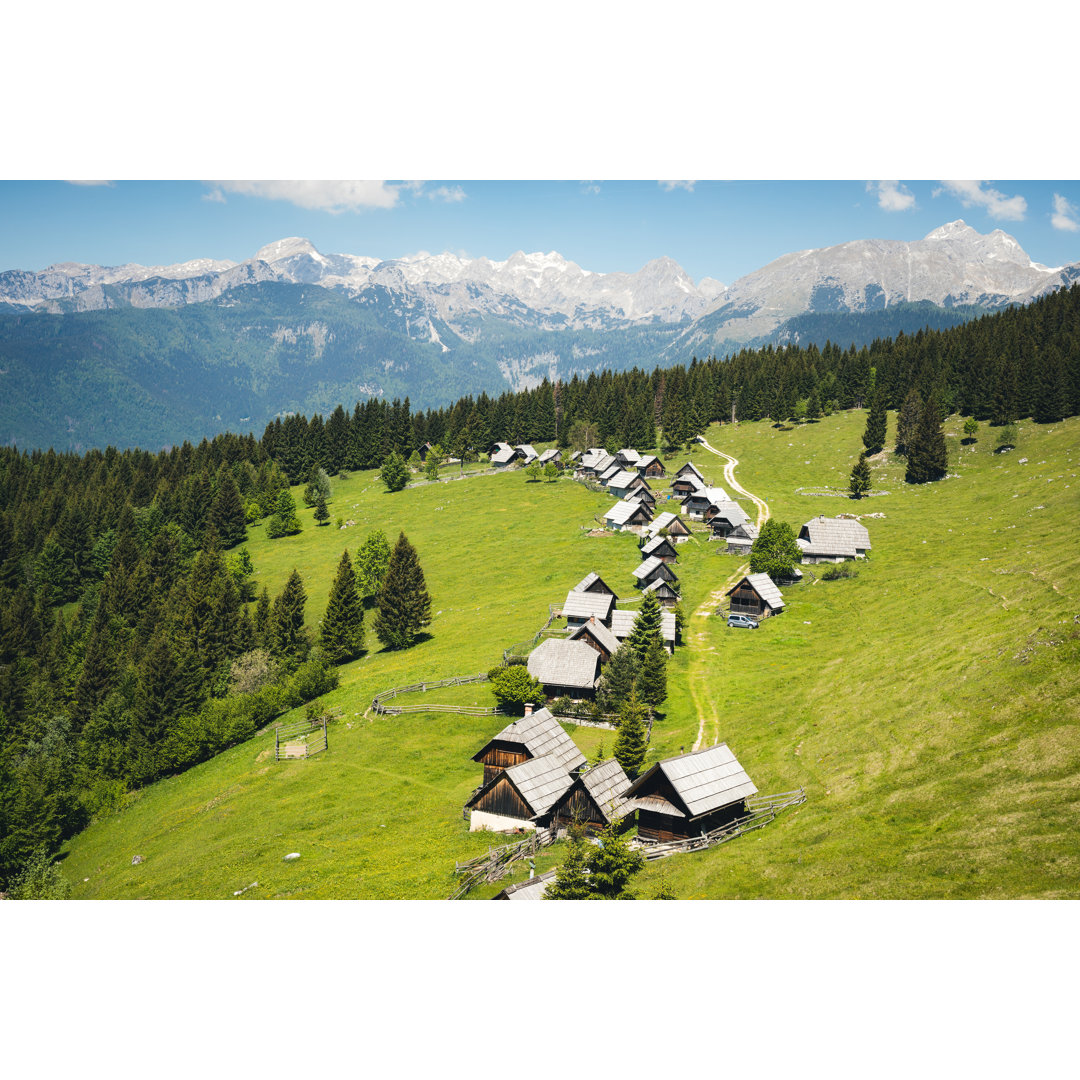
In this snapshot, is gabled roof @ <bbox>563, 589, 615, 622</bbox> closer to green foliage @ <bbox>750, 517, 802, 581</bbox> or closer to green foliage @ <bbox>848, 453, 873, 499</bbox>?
green foliage @ <bbox>750, 517, 802, 581</bbox>

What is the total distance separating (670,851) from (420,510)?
327ft

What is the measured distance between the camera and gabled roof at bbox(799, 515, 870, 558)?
85312 mm

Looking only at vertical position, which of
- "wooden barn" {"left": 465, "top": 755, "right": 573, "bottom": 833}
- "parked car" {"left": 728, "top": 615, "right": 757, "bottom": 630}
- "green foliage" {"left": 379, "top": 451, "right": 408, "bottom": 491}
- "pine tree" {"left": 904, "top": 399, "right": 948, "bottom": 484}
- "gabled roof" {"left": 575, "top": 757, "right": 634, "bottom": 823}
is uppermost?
"pine tree" {"left": 904, "top": 399, "right": 948, "bottom": 484}

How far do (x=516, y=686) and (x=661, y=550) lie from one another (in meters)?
39.5

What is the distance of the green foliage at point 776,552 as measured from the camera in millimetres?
81137

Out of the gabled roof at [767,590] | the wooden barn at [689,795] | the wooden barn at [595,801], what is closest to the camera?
the wooden barn at [689,795]

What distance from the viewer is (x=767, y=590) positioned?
2931 inches

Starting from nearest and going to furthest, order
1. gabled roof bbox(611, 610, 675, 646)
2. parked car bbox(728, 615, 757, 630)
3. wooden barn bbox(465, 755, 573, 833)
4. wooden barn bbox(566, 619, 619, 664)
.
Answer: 1. wooden barn bbox(465, 755, 573, 833)
2. wooden barn bbox(566, 619, 619, 664)
3. gabled roof bbox(611, 610, 675, 646)
4. parked car bbox(728, 615, 757, 630)

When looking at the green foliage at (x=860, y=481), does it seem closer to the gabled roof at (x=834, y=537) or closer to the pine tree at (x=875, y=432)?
the pine tree at (x=875, y=432)

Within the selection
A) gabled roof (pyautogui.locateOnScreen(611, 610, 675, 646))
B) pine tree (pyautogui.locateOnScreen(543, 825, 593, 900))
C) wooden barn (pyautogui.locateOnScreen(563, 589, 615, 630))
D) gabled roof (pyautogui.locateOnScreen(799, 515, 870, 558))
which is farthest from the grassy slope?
wooden barn (pyautogui.locateOnScreen(563, 589, 615, 630))

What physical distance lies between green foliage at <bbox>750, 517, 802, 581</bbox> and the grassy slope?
13.9 ft

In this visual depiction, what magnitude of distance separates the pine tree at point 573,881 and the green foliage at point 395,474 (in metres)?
121

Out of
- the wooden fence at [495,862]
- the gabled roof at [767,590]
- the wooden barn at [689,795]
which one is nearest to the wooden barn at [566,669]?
the wooden fence at [495,862]

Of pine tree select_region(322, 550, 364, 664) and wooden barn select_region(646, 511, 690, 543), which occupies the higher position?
wooden barn select_region(646, 511, 690, 543)
